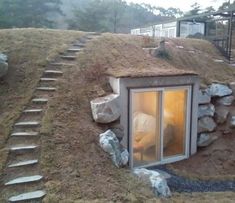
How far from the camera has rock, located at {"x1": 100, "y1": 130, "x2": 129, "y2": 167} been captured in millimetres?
4730

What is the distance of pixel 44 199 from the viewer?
3623 millimetres

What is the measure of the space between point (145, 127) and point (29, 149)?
2.64m

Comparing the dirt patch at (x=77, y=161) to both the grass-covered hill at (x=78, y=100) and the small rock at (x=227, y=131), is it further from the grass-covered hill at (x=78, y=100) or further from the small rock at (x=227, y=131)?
the small rock at (x=227, y=131)

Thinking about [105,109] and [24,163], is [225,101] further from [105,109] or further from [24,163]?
[24,163]

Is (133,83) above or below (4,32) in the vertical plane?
below

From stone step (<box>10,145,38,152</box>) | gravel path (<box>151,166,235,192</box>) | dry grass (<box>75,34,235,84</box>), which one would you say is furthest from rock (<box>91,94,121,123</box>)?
gravel path (<box>151,166,235,192</box>)

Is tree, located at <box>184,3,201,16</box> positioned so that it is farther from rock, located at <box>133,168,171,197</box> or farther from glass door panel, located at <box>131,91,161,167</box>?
rock, located at <box>133,168,171,197</box>

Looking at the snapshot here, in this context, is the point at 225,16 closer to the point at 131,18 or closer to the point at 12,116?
the point at 12,116

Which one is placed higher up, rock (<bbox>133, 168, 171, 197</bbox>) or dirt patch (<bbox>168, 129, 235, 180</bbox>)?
rock (<bbox>133, 168, 171, 197</bbox>)

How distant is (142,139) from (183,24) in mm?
10404

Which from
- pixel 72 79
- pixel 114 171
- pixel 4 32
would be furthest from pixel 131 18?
pixel 114 171

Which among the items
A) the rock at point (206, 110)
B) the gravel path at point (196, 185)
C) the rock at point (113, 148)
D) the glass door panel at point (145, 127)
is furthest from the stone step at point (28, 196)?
the rock at point (206, 110)

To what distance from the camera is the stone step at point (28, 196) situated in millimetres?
3627

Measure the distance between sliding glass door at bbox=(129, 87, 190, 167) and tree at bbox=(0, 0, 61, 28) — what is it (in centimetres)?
1143
